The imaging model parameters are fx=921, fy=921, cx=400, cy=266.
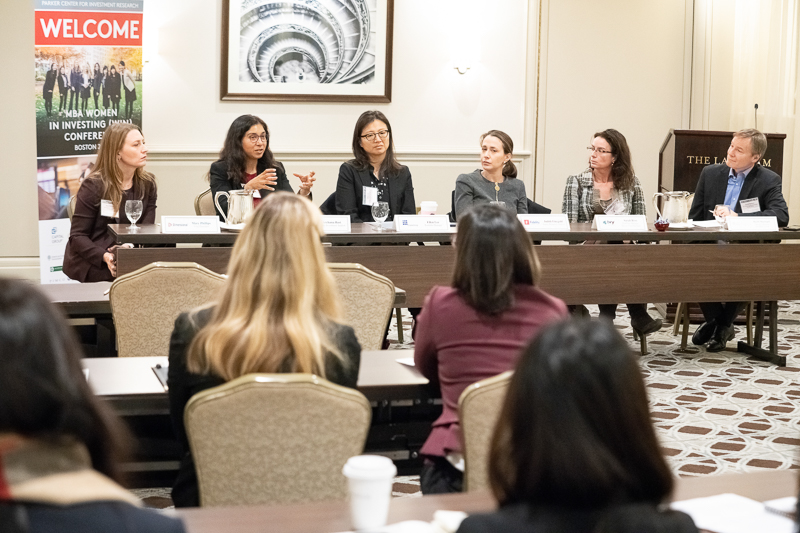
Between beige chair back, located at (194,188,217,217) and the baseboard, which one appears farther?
the baseboard

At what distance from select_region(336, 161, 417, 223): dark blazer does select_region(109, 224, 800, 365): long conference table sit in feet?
1.18

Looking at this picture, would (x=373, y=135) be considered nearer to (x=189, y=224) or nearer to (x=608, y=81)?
(x=189, y=224)

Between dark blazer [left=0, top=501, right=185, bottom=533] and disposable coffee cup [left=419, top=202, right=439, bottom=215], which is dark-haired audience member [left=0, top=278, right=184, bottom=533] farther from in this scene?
disposable coffee cup [left=419, top=202, right=439, bottom=215]

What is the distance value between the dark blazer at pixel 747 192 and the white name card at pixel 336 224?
262cm

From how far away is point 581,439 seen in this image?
3.38 ft

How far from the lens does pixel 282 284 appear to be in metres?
2.04

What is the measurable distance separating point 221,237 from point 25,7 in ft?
11.8

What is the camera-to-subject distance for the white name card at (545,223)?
500 cm

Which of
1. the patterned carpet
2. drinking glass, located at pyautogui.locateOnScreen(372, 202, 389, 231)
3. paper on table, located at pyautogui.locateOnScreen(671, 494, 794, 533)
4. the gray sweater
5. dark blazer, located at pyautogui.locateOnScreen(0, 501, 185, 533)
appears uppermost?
the gray sweater

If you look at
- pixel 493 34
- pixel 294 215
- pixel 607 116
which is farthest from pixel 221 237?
pixel 607 116

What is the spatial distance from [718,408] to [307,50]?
14.5ft

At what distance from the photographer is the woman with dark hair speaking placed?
2207mm

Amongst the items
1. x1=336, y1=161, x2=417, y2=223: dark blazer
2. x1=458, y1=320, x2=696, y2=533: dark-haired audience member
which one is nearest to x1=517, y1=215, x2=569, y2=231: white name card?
x1=336, y1=161, x2=417, y2=223: dark blazer

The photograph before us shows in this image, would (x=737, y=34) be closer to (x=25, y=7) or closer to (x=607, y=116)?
(x=607, y=116)
